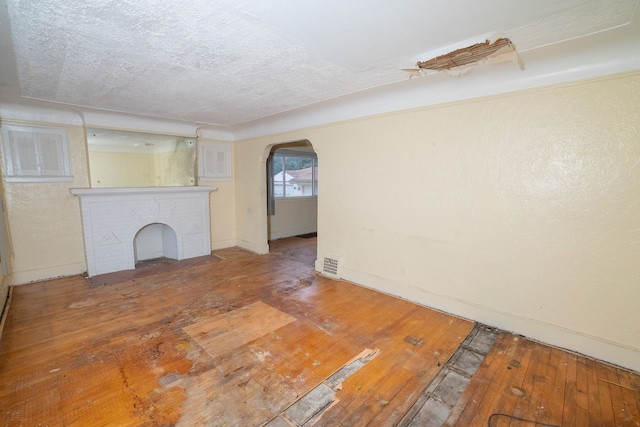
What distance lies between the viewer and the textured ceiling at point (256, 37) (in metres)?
1.58

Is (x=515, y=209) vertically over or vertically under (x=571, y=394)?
over

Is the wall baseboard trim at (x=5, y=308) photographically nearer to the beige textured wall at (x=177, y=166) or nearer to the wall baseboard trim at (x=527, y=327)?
the beige textured wall at (x=177, y=166)

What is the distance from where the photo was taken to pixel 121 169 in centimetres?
564

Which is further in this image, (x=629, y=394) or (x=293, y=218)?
(x=293, y=218)

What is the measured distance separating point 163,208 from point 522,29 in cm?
522

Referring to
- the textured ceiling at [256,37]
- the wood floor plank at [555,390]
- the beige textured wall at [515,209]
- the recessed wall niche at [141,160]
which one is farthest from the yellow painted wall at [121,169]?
the wood floor plank at [555,390]

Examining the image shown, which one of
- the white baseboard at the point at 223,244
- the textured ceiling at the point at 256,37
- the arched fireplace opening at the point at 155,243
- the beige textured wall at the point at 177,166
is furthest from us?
the white baseboard at the point at 223,244

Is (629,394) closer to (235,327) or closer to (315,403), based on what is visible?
(315,403)

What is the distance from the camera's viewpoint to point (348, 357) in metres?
2.29

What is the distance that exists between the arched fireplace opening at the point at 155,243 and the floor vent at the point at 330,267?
111 inches

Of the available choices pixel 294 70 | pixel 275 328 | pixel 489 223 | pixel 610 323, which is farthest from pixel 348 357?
pixel 294 70

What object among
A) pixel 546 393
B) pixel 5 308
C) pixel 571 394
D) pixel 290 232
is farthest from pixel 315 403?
pixel 290 232

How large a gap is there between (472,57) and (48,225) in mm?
5668

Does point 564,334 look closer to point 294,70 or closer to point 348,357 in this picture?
point 348,357
